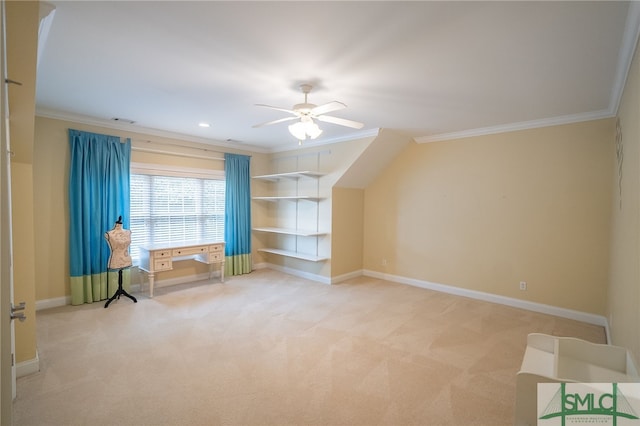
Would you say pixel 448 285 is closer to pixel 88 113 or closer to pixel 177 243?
pixel 177 243

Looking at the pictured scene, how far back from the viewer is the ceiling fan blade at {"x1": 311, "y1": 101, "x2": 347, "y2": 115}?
8.33ft

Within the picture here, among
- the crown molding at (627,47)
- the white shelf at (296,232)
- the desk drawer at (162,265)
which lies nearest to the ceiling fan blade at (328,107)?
the crown molding at (627,47)

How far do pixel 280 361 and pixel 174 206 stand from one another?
355cm

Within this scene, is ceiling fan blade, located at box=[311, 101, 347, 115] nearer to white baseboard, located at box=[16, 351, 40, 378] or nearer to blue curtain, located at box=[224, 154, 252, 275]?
white baseboard, located at box=[16, 351, 40, 378]

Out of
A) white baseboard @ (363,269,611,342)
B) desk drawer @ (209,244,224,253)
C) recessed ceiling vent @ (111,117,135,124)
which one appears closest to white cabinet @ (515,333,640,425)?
white baseboard @ (363,269,611,342)

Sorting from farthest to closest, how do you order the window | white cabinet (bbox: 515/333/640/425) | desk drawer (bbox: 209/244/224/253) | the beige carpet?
desk drawer (bbox: 209/244/224/253) < the window < the beige carpet < white cabinet (bbox: 515/333/640/425)

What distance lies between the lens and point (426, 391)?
231 centimetres

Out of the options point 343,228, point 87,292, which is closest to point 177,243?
point 87,292

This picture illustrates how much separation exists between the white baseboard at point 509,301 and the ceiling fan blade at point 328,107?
354cm

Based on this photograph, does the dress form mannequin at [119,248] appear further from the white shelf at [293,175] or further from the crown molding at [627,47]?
the crown molding at [627,47]

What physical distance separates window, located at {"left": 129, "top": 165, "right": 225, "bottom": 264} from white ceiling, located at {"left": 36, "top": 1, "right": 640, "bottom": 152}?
1.32 m

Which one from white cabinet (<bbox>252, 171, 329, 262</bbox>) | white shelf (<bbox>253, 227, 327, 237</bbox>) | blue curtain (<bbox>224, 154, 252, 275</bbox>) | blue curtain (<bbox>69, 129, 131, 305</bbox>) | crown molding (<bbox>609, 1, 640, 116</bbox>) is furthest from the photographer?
blue curtain (<bbox>224, 154, 252, 275</bbox>)

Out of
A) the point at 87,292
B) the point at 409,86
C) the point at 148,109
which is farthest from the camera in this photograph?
the point at 87,292

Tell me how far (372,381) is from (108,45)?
3259 millimetres
